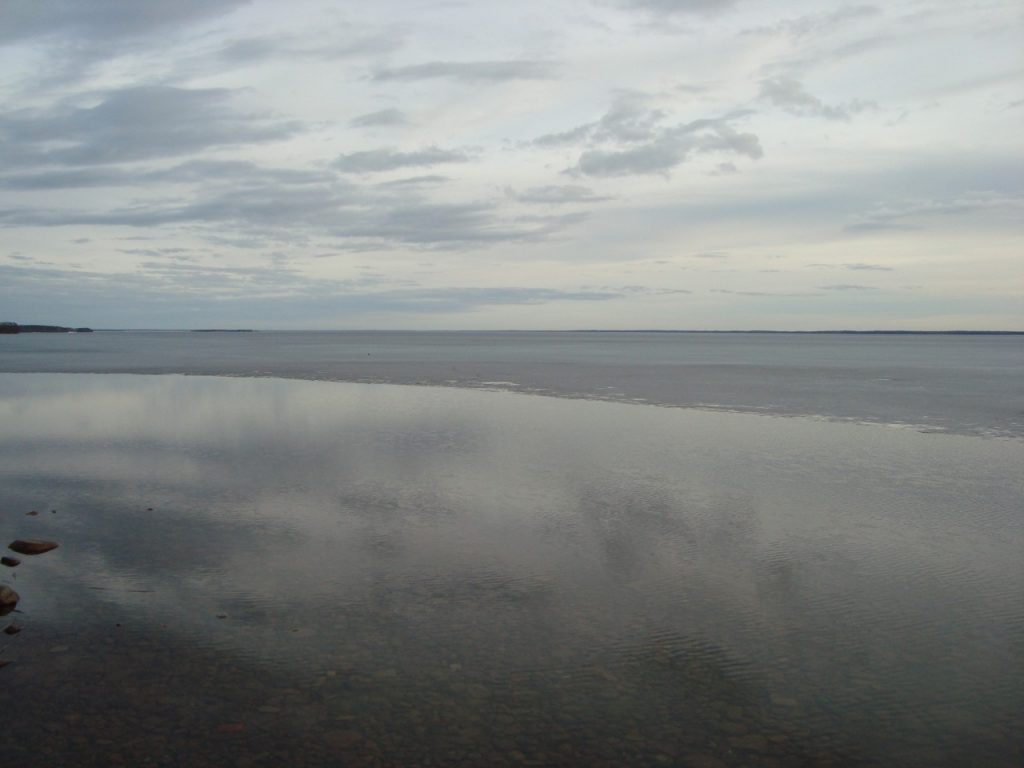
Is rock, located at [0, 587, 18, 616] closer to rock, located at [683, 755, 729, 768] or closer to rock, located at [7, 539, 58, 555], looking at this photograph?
rock, located at [7, 539, 58, 555]

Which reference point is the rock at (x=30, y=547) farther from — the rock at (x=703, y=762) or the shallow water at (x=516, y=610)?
the rock at (x=703, y=762)

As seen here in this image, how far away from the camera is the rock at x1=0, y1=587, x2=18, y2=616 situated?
914 cm

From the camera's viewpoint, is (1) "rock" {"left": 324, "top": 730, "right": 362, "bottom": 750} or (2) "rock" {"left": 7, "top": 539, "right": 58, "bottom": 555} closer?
(1) "rock" {"left": 324, "top": 730, "right": 362, "bottom": 750}

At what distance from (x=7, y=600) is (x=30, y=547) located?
221 centimetres

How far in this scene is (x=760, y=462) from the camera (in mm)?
18203

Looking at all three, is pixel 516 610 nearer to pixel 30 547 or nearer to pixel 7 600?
pixel 7 600

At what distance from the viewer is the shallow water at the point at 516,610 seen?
669cm

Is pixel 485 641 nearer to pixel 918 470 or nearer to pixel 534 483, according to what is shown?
pixel 534 483

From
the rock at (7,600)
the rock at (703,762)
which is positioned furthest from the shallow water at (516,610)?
the rock at (7,600)

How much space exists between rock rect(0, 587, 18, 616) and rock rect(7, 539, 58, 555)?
188 centimetres

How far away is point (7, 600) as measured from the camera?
9.24 m

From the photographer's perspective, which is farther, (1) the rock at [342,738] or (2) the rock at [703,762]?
(1) the rock at [342,738]

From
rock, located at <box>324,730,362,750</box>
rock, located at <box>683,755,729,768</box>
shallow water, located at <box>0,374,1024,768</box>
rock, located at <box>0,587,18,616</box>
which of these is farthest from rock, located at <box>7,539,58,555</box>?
rock, located at <box>683,755,729,768</box>

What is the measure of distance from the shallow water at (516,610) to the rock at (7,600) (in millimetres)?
237
